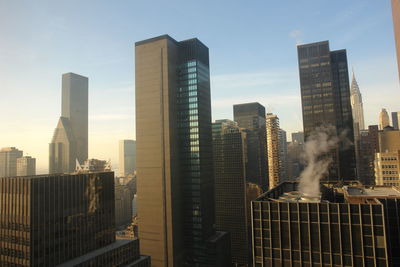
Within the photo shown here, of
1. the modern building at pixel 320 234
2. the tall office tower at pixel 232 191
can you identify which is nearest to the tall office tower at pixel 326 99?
the tall office tower at pixel 232 191

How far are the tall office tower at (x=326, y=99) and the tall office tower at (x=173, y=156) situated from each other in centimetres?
7667

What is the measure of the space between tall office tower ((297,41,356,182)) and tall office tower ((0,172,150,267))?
12606 cm

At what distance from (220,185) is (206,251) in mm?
87498

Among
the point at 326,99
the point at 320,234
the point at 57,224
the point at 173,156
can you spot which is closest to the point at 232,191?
the point at 326,99

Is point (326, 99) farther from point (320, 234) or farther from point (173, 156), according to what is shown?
point (320, 234)

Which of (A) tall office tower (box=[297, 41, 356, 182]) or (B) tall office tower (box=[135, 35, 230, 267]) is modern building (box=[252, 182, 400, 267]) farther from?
(A) tall office tower (box=[297, 41, 356, 182])

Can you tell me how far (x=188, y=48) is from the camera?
109 m

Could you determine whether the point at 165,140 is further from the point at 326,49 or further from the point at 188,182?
the point at 326,49

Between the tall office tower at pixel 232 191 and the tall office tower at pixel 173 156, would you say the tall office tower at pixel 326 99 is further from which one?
the tall office tower at pixel 173 156

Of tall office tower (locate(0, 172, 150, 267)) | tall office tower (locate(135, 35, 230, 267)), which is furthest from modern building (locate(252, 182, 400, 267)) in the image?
tall office tower (locate(135, 35, 230, 267))

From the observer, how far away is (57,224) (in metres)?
56.3

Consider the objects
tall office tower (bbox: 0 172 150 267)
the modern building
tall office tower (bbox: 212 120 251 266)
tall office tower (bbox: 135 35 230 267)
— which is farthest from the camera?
tall office tower (bbox: 212 120 251 266)

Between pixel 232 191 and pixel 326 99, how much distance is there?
85566mm

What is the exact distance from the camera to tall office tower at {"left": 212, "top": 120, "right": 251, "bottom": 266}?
177000 mm
